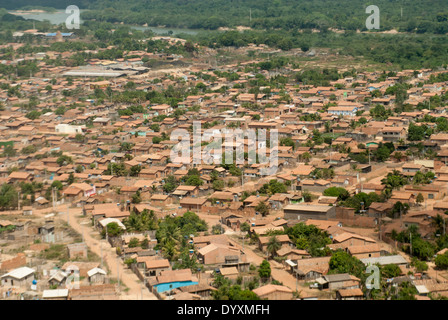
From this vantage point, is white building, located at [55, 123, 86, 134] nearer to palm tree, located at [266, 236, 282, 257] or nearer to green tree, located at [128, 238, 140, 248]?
green tree, located at [128, 238, 140, 248]

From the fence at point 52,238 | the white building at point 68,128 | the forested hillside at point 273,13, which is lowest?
the fence at point 52,238

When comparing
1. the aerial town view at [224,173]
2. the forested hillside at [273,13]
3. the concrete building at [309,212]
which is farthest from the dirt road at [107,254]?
the forested hillside at [273,13]

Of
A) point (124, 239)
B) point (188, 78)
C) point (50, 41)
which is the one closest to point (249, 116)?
point (188, 78)

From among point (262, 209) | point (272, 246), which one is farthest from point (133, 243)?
point (262, 209)

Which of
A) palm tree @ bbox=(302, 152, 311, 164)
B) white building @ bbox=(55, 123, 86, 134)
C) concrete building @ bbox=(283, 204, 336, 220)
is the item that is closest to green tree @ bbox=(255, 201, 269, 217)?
concrete building @ bbox=(283, 204, 336, 220)

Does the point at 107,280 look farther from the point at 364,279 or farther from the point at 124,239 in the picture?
the point at 364,279

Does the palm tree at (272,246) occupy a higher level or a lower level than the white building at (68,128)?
lower

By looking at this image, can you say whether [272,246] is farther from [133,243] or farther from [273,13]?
[273,13]

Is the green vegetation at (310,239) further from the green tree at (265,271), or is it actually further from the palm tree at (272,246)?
the green tree at (265,271)
